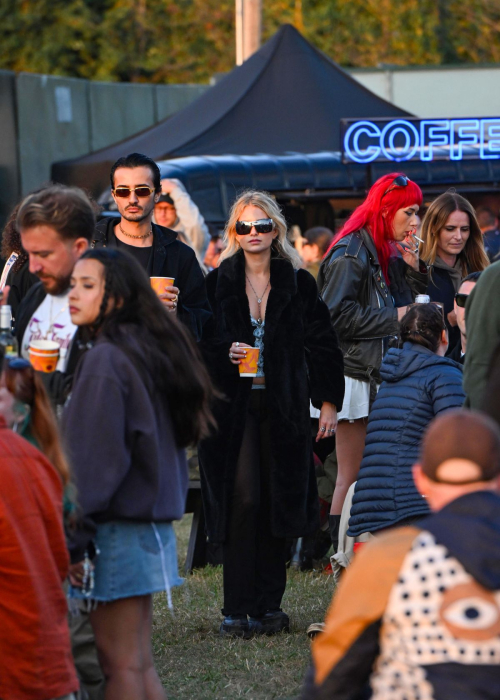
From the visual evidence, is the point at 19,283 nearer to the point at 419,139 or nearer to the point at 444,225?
the point at 444,225

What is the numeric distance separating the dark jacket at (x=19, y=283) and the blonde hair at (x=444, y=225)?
2.46 metres

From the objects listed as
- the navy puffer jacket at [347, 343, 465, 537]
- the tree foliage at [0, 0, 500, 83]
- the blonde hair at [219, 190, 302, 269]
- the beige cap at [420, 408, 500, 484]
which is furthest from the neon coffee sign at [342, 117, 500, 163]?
the tree foliage at [0, 0, 500, 83]

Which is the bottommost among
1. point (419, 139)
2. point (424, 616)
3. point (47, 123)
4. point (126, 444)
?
point (424, 616)

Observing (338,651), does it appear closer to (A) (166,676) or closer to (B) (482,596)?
(B) (482,596)

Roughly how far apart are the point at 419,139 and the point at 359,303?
5.40 m

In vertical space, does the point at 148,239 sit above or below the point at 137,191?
below

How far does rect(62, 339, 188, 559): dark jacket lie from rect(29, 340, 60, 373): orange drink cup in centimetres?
11

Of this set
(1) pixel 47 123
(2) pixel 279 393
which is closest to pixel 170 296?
(2) pixel 279 393

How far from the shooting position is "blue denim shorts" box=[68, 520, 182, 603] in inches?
128

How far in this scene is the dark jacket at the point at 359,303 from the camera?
5.57 meters

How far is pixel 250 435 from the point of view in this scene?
5.17 metres

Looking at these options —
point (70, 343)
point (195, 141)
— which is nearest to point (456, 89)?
point (195, 141)

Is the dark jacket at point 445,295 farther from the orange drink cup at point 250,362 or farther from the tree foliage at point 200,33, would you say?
the tree foliage at point 200,33

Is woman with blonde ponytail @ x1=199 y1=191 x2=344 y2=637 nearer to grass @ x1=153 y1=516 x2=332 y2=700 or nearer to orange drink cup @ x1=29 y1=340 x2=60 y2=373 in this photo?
grass @ x1=153 y1=516 x2=332 y2=700
